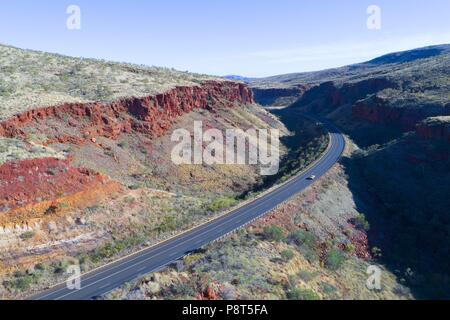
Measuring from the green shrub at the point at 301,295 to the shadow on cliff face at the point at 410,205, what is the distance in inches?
440

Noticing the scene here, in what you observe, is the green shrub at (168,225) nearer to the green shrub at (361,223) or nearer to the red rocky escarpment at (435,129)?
the green shrub at (361,223)

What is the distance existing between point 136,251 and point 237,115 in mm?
53126

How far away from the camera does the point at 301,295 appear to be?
23.1 meters

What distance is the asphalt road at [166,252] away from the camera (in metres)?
24.1

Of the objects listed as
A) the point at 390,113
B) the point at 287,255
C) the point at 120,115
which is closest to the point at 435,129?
the point at 390,113

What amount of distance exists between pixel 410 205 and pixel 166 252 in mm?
30713

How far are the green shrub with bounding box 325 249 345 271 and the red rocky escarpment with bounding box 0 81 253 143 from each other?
102 feet

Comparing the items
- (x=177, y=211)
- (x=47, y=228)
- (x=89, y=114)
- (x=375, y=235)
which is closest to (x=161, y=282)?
(x=47, y=228)

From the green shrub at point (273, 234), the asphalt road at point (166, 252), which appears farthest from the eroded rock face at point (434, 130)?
the green shrub at point (273, 234)

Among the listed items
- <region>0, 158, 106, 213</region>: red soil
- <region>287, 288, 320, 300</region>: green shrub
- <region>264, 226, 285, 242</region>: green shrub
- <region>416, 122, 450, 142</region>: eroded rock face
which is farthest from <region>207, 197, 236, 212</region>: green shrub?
<region>416, 122, 450, 142</region>: eroded rock face

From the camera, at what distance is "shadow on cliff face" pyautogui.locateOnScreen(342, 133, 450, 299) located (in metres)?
33.0

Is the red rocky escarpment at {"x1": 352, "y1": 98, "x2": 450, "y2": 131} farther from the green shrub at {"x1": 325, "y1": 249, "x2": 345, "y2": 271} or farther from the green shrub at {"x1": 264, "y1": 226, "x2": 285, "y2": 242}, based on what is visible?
the green shrub at {"x1": 264, "y1": 226, "x2": 285, "y2": 242}

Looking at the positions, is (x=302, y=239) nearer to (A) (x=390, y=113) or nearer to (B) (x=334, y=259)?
(B) (x=334, y=259)

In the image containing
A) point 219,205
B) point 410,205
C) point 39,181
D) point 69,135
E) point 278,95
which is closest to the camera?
point 39,181
